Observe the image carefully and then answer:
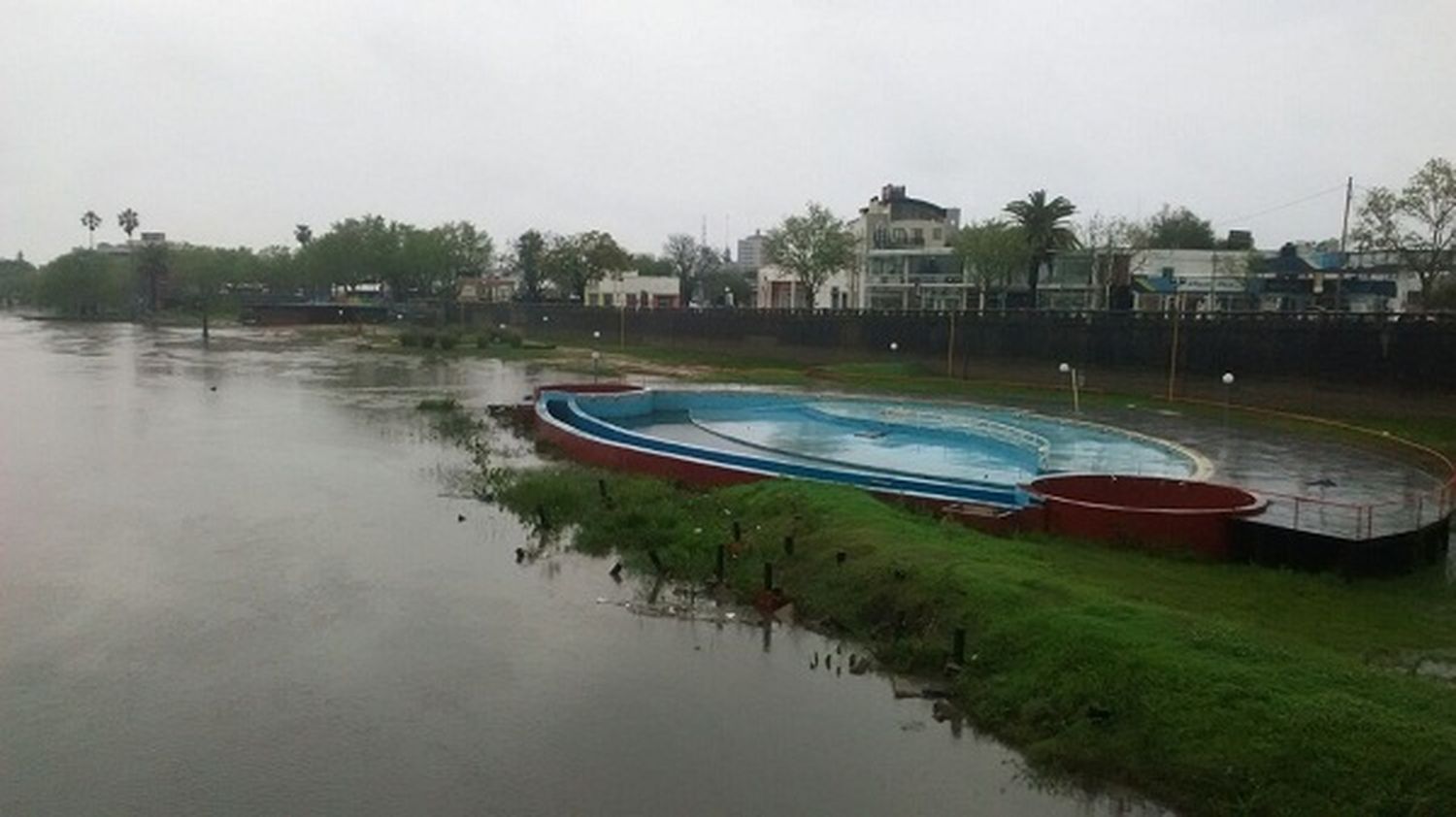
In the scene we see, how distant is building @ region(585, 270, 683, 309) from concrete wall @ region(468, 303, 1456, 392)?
104 ft

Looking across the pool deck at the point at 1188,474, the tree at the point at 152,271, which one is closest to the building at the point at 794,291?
the pool deck at the point at 1188,474

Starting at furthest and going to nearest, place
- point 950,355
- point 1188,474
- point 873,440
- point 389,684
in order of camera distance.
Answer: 1. point 950,355
2. point 873,440
3. point 1188,474
4. point 389,684

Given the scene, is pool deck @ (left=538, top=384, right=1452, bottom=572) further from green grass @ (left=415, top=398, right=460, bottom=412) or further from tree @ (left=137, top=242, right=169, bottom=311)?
tree @ (left=137, top=242, right=169, bottom=311)

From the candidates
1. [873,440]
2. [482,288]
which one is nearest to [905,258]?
[482,288]

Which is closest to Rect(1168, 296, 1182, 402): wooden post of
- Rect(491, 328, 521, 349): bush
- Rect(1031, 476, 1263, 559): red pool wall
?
Rect(1031, 476, 1263, 559): red pool wall

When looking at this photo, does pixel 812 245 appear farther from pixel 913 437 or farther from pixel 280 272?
pixel 280 272

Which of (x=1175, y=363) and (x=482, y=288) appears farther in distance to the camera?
(x=482, y=288)

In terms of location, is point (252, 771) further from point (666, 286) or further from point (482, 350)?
point (666, 286)

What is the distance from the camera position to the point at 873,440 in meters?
32.8

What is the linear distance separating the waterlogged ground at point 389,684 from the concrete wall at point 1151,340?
98.8ft

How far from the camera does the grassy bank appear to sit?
998 centimetres

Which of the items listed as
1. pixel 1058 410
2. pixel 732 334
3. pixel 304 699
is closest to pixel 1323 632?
pixel 304 699

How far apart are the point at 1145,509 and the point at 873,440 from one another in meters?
14.6

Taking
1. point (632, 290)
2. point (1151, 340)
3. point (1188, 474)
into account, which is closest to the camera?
point (1188, 474)
